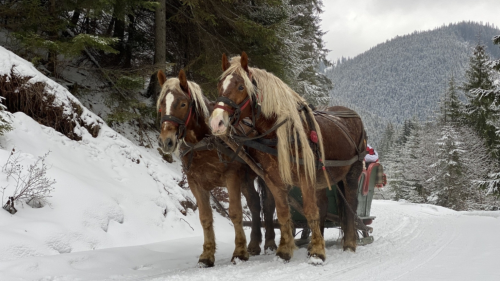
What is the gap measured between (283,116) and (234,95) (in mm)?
640

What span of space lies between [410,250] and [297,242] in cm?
175

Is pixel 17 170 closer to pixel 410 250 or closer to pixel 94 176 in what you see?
pixel 94 176

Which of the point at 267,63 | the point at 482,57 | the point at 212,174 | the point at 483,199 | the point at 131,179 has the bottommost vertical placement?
the point at 483,199

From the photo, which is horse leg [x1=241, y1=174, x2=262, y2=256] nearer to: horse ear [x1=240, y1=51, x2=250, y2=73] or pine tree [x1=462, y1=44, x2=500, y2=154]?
horse ear [x1=240, y1=51, x2=250, y2=73]

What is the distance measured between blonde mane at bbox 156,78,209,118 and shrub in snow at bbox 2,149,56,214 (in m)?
2.00

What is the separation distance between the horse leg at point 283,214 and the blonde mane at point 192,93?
1156 millimetres

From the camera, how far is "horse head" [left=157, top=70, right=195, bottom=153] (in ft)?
13.9

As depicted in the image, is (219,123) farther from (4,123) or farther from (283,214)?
(4,123)

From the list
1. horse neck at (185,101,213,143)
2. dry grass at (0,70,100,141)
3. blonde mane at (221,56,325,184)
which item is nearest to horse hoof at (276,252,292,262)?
blonde mane at (221,56,325,184)

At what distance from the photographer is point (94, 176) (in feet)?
22.8

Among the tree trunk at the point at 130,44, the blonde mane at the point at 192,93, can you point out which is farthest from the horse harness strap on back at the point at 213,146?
the tree trunk at the point at 130,44

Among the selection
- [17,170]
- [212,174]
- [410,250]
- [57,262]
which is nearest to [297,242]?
Answer: [410,250]

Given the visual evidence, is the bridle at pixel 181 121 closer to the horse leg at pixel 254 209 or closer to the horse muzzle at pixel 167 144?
the horse muzzle at pixel 167 144

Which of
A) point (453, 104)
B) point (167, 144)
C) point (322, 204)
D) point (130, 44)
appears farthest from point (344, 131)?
point (453, 104)
